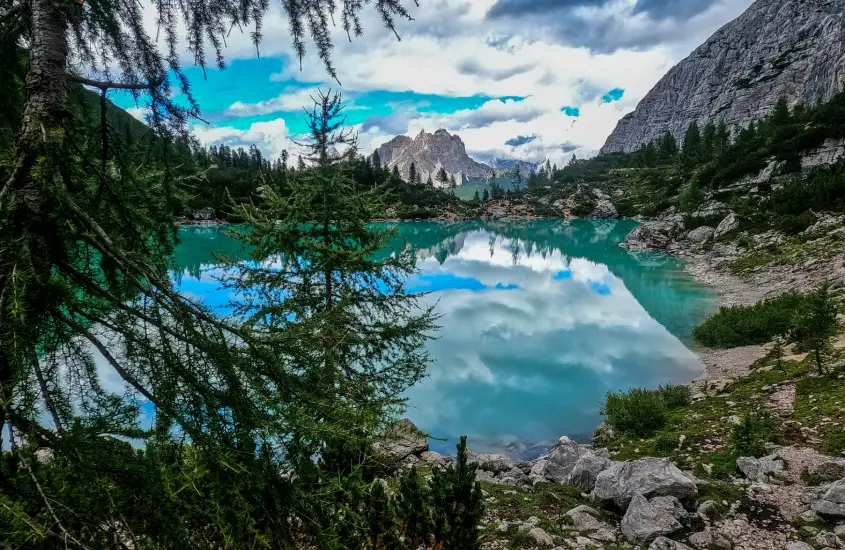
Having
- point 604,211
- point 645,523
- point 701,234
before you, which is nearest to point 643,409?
point 645,523

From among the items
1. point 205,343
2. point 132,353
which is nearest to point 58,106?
point 132,353

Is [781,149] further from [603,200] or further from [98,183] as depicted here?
[98,183]

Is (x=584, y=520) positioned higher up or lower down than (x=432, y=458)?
higher up

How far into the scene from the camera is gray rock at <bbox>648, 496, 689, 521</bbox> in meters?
5.67

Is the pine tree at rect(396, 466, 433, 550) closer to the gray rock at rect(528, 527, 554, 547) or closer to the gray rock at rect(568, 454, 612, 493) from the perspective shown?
the gray rock at rect(528, 527, 554, 547)

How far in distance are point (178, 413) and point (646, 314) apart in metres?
27.7

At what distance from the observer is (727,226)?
39.2 m

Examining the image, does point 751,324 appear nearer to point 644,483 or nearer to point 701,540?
point 644,483

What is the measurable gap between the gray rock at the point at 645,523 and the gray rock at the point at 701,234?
42.3m

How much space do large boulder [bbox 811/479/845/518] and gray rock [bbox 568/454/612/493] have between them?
2803mm

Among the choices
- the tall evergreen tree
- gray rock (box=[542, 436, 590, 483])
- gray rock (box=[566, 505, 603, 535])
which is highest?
the tall evergreen tree

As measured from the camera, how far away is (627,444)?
408 inches

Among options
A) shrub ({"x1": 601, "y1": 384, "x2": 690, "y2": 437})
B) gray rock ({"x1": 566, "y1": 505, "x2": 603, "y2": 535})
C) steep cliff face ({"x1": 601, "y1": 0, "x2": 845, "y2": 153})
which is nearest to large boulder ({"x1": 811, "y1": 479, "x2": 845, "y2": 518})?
gray rock ({"x1": 566, "y1": 505, "x2": 603, "y2": 535})

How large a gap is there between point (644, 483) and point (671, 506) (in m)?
0.53
